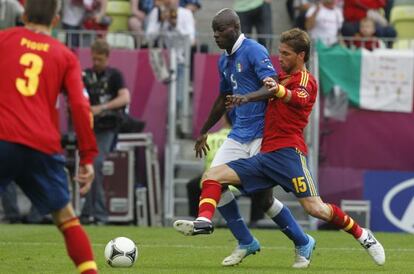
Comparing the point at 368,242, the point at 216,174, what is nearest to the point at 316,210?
the point at 368,242

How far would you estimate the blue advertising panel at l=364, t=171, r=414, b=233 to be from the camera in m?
18.6

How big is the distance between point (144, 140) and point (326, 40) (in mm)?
3416

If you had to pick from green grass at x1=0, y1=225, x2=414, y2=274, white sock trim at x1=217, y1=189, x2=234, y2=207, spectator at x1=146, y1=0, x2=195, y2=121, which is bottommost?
green grass at x1=0, y1=225, x2=414, y2=274

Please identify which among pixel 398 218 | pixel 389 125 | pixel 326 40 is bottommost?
pixel 398 218

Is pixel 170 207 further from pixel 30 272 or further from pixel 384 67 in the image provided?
pixel 30 272

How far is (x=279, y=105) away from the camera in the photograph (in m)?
10.9

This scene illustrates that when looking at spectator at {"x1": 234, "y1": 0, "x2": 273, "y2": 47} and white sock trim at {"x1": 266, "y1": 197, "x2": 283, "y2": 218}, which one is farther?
spectator at {"x1": 234, "y1": 0, "x2": 273, "y2": 47}

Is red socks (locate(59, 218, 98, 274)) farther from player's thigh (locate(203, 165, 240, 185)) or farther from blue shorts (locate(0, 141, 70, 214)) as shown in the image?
player's thigh (locate(203, 165, 240, 185))

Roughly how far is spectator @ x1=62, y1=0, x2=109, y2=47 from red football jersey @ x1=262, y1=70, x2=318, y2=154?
9315 mm

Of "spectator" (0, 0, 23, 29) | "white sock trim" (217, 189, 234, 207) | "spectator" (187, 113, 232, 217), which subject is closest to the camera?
"white sock trim" (217, 189, 234, 207)

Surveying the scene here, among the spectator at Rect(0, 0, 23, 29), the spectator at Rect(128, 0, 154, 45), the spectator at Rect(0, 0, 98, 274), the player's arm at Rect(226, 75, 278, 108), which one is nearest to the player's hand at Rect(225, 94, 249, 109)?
the player's arm at Rect(226, 75, 278, 108)

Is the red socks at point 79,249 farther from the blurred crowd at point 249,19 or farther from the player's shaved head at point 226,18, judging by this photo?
the blurred crowd at point 249,19

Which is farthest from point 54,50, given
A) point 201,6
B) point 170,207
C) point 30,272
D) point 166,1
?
point 201,6

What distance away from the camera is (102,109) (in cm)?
1777
